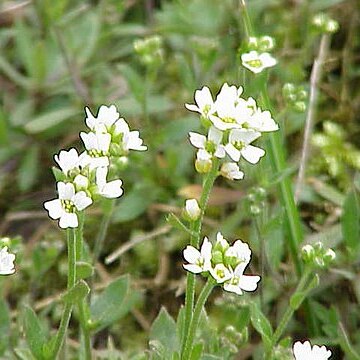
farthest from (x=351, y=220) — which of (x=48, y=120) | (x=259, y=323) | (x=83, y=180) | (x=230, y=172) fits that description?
(x=48, y=120)

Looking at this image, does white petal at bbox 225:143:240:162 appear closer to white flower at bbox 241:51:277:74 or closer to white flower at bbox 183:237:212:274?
white flower at bbox 183:237:212:274

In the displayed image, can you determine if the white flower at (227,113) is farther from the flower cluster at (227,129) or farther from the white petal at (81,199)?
the white petal at (81,199)

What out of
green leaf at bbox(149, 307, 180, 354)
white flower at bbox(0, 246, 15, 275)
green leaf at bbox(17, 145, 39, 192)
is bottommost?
green leaf at bbox(17, 145, 39, 192)

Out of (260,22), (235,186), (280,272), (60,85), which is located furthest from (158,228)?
(260,22)

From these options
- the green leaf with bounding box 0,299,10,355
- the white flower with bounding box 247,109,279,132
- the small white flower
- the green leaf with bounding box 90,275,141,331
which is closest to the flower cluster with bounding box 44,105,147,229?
the small white flower

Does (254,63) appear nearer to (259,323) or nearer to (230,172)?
(230,172)
